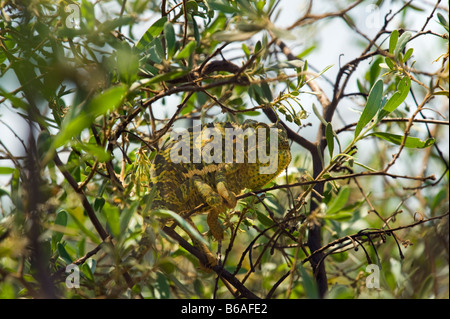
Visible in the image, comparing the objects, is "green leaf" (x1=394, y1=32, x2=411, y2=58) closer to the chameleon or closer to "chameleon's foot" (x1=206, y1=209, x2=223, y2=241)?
the chameleon

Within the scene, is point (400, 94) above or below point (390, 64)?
below

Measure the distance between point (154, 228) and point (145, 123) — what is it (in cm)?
96

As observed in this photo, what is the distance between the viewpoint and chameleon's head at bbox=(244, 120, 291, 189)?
1.47 m

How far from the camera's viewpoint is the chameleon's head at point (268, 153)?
147 centimetres

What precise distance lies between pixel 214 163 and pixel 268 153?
0.19 m

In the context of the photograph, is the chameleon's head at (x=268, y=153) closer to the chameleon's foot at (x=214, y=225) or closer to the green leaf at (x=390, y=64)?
the chameleon's foot at (x=214, y=225)

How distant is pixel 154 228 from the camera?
0.95 meters

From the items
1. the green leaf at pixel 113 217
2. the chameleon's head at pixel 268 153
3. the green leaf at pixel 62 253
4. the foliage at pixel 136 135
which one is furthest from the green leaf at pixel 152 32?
the green leaf at pixel 62 253

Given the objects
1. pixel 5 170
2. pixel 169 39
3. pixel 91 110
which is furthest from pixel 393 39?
pixel 5 170

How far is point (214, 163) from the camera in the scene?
153 cm

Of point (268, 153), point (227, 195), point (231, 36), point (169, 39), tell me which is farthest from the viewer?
point (268, 153)

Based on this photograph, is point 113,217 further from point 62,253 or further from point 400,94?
point 400,94
